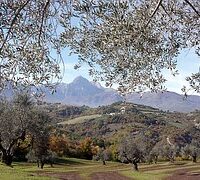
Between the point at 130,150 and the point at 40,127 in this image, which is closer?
the point at 40,127

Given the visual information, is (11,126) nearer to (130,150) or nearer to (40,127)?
(40,127)

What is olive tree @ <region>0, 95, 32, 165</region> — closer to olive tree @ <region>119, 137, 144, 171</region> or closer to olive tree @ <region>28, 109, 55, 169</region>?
olive tree @ <region>28, 109, 55, 169</region>

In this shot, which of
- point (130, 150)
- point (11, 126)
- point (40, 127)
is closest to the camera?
point (11, 126)

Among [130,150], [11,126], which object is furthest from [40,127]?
[130,150]

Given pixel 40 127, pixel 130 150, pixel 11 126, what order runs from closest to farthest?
pixel 11 126 < pixel 40 127 < pixel 130 150

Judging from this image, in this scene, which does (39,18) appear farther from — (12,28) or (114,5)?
(114,5)

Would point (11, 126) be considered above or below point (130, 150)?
above

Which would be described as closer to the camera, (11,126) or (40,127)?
(11,126)

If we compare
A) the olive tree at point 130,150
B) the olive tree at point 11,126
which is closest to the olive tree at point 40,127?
the olive tree at point 11,126

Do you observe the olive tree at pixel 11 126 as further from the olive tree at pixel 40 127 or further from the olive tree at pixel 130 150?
the olive tree at pixel 130 150

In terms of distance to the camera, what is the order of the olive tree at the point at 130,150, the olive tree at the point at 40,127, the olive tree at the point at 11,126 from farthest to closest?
1. the olive tree at the point at 130,150
2. the olive tree at the point at 40,127
3. the olive tree at the point at 11,126

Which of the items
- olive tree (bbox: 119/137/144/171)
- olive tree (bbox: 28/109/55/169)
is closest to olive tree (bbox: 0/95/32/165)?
olive tree (bbox: 28/109/55/169)

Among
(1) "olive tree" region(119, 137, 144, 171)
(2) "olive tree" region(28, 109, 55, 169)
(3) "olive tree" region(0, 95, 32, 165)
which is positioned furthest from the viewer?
(1) "olive tree" region(119, 137, 144, 171)

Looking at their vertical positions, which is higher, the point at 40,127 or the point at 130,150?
the point at 40,127
